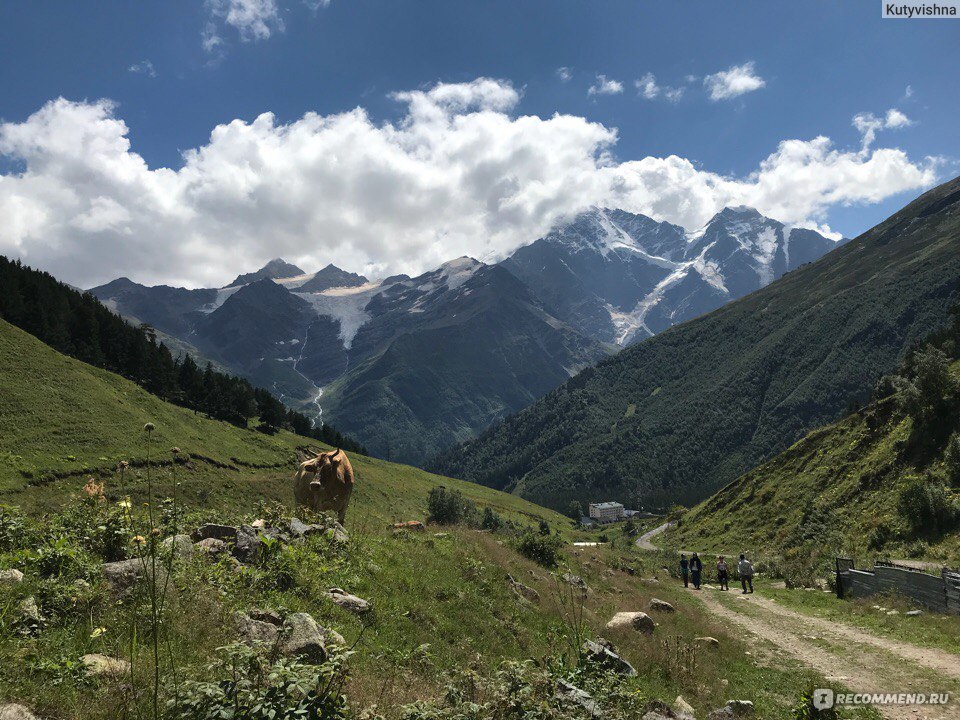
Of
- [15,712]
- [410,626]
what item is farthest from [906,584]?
[15,712]

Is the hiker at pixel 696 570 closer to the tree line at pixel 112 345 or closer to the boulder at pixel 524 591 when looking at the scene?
the boulder at pixel 524 591

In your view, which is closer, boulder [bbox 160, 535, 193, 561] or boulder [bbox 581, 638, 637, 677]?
boulder [bbox 160, 535, 193, 561]

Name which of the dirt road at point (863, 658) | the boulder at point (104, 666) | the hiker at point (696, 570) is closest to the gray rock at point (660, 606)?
the dirt road at point (863, 658)

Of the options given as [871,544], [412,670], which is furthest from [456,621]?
[871,544]

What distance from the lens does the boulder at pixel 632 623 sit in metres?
15.0

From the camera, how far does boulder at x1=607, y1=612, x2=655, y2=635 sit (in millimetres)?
14951

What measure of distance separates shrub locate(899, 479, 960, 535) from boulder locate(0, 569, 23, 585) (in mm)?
39385

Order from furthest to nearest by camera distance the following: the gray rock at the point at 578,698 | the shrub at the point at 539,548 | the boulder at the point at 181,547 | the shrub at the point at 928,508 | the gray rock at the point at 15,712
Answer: the shrub at the point at 928,508 → the shrub at the point at 539,548 → the boulder at the point at 181,547 → the gray rock at the point at 578,698 → the gray rock at the point at 15,712

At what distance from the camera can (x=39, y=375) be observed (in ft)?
204

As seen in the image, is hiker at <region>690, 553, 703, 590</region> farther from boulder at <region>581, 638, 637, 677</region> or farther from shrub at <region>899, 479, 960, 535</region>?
boulder at <region>581, 638, 637, 677</region>

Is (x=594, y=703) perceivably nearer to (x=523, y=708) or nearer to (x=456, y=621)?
(x=523, y=708)

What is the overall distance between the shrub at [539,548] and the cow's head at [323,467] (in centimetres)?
978

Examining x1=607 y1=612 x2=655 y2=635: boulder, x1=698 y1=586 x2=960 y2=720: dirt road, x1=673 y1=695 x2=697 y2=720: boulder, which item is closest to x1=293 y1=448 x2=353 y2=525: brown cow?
x1=607 y1=612 x2=655 y2=635: boulder

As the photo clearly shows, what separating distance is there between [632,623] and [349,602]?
29.3 ft
